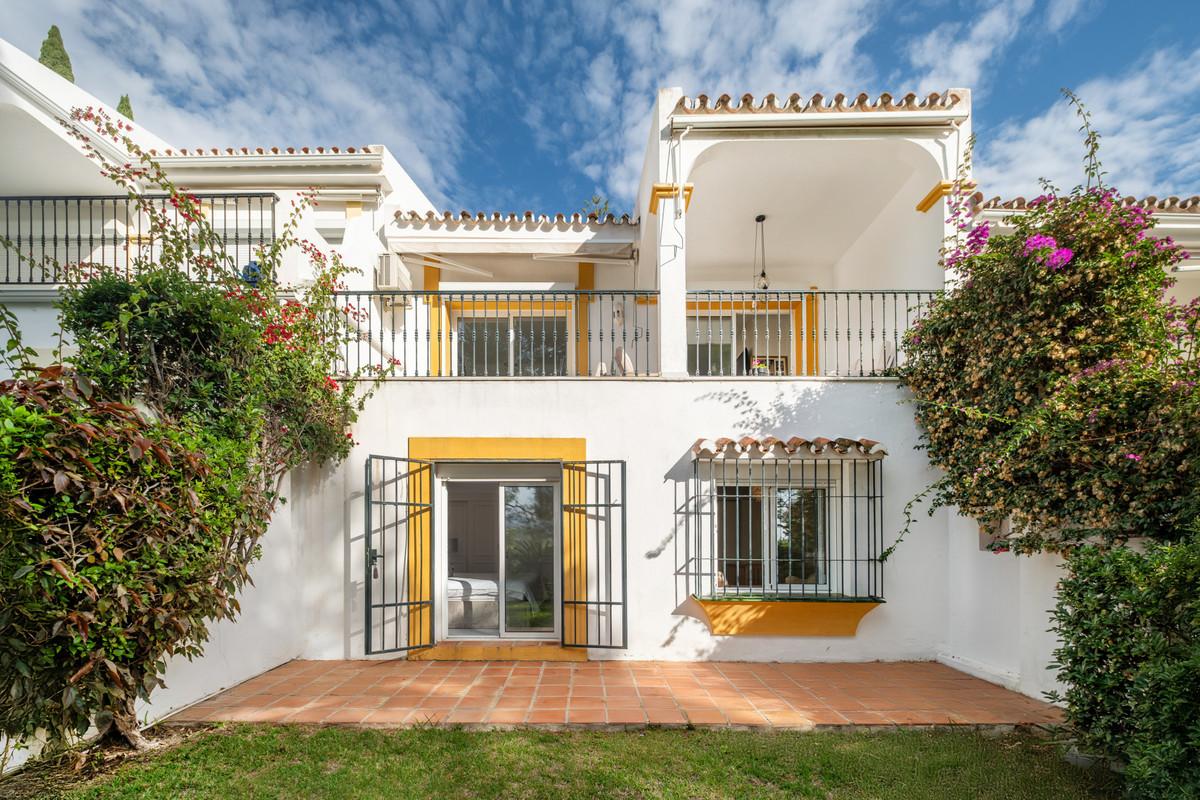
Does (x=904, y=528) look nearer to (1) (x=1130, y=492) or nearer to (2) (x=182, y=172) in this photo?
(1) (x=1130, y=492)

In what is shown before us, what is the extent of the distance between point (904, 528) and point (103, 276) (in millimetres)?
7881

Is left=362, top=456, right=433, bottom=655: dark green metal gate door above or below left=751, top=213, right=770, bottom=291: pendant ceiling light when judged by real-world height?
below

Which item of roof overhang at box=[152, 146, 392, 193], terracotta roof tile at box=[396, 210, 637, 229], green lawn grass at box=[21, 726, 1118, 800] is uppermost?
roof overhang at box=[152, 146, 392, 193]

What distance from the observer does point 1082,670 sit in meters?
3.53

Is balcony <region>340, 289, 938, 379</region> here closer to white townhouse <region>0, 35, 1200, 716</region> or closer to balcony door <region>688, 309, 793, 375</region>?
balcony door <region>688, 309, 793, 375</region>

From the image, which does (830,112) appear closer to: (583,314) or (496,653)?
(583,314)

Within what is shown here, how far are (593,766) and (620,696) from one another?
48.8 inches

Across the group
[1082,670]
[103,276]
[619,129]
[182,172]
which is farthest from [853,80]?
[182,172]

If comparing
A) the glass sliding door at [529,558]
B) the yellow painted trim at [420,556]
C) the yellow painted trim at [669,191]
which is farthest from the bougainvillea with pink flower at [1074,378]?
the yellow painted trim at [420,556]

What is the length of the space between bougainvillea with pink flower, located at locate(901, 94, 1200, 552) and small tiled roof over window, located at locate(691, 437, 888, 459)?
32.0 inches

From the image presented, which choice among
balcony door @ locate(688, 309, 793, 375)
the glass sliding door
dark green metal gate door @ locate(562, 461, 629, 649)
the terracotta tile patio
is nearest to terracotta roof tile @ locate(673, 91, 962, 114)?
balcony door @ locate(688, 309, 793, 375)

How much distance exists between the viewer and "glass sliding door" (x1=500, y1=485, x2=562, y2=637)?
6441 mm

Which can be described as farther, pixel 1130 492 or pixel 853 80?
pixel 853 80

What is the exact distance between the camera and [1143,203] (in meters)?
6.93
